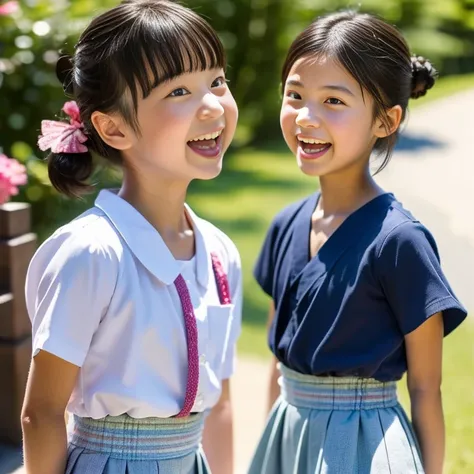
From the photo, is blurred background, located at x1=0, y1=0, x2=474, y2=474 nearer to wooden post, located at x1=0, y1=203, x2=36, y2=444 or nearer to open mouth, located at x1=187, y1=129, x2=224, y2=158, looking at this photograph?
wooden post, located at x1=0, y1=203, x2=36, y2=444

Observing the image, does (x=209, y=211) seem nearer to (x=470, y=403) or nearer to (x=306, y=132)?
(x=470, y=403)

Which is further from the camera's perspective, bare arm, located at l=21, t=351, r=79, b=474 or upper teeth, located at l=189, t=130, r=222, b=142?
upper teeth, located at l=189, t=130, r=222, b=142

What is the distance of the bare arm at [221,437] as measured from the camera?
2336mm

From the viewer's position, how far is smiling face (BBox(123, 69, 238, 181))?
6.70 ft

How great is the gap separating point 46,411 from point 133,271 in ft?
1.06

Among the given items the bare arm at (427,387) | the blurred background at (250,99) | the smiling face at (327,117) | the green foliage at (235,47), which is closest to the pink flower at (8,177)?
the blurred background at (250,99)

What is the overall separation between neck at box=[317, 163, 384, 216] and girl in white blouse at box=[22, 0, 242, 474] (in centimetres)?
40

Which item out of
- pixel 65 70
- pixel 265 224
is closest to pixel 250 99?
pixel 265 224

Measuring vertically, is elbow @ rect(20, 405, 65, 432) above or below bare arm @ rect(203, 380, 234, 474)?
above

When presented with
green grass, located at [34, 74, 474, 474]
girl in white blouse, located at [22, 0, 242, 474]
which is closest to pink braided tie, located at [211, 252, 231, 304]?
girl in white blouse, located at [22, 0, 242, 474]

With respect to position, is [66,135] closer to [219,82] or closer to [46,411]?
[219,82]

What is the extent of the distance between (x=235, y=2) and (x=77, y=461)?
8.29m

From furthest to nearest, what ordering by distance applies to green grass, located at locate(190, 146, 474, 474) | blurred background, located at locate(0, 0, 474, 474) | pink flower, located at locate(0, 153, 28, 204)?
blurred background, located at locate(0, 0, 474, 474) → green grass, located at locate(190, 146, 474, 474) → pink flower, located at locate(0, 153, 28, 204)

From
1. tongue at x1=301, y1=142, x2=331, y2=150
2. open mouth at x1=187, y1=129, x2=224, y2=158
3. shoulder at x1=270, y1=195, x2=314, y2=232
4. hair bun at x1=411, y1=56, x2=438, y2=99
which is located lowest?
shoulder at x1=270, y1=195, x2=314, y2=232
